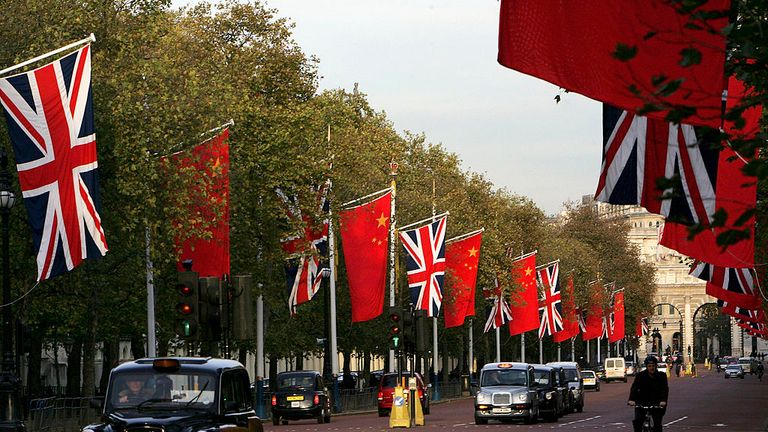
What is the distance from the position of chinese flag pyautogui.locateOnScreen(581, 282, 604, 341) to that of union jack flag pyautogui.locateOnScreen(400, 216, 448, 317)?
202 ft

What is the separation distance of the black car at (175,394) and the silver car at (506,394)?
28.0m

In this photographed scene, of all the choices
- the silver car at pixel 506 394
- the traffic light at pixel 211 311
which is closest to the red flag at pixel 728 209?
the traffic light at pixel 211 311

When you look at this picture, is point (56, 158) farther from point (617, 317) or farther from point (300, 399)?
point (617, 317)

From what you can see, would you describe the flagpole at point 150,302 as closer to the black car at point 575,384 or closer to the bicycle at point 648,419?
the bicycle at point 648,419

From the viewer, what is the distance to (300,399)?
160 feet

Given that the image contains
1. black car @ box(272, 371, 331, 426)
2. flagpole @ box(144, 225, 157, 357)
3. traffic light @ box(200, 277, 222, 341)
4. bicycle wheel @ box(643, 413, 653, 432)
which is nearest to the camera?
traffic light @ box(200, 277, 222, 341)

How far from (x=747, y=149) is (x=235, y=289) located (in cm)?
1838

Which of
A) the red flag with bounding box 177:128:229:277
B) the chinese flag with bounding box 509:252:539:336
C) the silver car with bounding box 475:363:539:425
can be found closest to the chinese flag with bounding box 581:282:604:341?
the chinese flag with bounding box 509:252:539:336

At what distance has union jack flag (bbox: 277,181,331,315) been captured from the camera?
161ft

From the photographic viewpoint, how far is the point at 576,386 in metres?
58.0

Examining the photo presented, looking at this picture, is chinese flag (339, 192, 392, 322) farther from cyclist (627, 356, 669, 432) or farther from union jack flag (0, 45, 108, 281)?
cyclist (627, 356, 669, 432)

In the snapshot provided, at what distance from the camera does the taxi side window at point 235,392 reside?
17031 millimetres

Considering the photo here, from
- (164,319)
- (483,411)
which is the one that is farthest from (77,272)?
(483,411)

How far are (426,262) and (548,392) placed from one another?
28.3 feet
